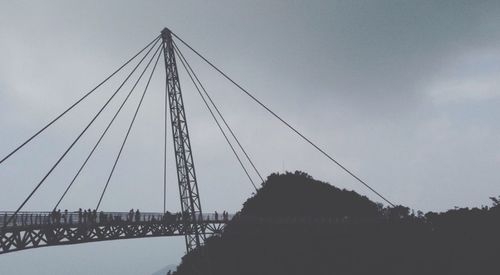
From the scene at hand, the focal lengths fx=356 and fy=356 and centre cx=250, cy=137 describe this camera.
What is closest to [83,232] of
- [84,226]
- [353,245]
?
[84,226]

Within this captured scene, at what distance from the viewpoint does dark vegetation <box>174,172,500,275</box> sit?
34438 millimetres

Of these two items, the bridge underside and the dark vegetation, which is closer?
the bridge underside

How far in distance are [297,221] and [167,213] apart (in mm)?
19858

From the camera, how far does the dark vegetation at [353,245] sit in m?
34.4

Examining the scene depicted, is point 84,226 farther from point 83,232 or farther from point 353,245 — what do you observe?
point 353,245

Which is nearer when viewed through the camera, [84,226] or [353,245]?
[84,226]

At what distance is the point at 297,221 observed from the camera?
45.8 meters

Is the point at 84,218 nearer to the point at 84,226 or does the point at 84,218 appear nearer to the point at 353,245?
the point at 84,226

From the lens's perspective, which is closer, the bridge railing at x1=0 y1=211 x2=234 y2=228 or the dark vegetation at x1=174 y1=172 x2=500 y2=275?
the bridge railing at x1=0 y1=211 x2=234 y2=228

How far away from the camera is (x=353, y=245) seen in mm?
41125

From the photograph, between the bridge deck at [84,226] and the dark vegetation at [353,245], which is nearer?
the bridge deck at [84,226]

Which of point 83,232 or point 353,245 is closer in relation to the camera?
point 83,232

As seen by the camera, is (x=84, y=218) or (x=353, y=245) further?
(x=353, y=245)

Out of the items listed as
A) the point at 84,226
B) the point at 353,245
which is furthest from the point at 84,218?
the point at 353,245
